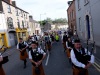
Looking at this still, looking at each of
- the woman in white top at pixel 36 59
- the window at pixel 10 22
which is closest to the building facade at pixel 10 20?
the window at pixel 10 22

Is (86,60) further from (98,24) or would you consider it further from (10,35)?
(10,35)

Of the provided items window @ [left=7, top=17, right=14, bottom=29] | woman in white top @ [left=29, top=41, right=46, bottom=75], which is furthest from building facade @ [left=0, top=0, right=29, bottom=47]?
woman in white top @ [left=29, top=41, right=46, bottom=75]

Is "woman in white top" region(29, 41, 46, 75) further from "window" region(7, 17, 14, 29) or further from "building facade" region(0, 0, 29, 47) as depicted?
"window" region(7, 17, 14, 29)

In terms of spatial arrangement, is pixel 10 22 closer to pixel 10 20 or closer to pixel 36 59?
pixel 10 20

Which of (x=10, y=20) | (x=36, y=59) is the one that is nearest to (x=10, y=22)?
(x=10, y=20)

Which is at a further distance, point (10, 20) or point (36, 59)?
point (10, 20)

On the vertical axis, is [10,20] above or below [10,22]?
above

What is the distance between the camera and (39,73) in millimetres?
7094

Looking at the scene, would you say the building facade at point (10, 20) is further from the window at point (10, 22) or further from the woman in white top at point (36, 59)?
the woman in white top at point (36, 59)

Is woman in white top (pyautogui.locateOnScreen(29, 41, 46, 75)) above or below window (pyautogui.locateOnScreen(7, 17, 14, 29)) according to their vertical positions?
below

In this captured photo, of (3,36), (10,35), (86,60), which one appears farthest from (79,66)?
(10,35)

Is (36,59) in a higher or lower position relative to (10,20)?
lower

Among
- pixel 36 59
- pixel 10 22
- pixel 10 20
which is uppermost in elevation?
pixel 10 20

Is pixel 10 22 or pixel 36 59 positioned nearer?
pixel 36 59
